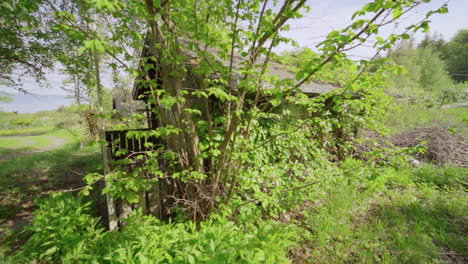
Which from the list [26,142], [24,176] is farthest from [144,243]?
[26,142]

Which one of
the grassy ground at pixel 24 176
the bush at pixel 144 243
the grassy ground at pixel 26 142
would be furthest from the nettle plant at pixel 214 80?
the grassy ground at pixel 26 142

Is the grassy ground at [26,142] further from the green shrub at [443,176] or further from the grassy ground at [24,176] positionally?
the green shrub at [443,176]

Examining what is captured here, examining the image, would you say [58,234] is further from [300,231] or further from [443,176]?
[443,176]

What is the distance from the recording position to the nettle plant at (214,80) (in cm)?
157

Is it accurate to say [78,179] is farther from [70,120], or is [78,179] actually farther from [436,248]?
[70,120]

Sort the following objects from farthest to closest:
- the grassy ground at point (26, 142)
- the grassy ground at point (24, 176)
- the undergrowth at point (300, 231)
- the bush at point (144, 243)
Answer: the grassy ground at point (26, 142) → the grassy ground at point (24, 176) → the undergrowth at point (300, 231) → the bush at point (144, 243)

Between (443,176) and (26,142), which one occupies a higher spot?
(26,142)

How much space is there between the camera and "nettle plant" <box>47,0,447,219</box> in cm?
157

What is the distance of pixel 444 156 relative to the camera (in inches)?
217

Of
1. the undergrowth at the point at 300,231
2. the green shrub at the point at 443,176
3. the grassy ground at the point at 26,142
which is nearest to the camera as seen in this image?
the undergrowth at the point at 300,231

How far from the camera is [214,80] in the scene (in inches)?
85.8

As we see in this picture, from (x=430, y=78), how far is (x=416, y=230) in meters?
32.2

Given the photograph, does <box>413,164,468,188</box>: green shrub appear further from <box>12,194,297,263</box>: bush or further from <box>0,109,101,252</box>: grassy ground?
<box>0,109,101,252</box>: grassy ground

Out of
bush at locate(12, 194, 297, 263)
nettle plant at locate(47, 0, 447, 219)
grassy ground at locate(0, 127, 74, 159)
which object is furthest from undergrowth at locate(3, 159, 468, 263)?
grassy ground at locate(0, 127, 74, 159)
